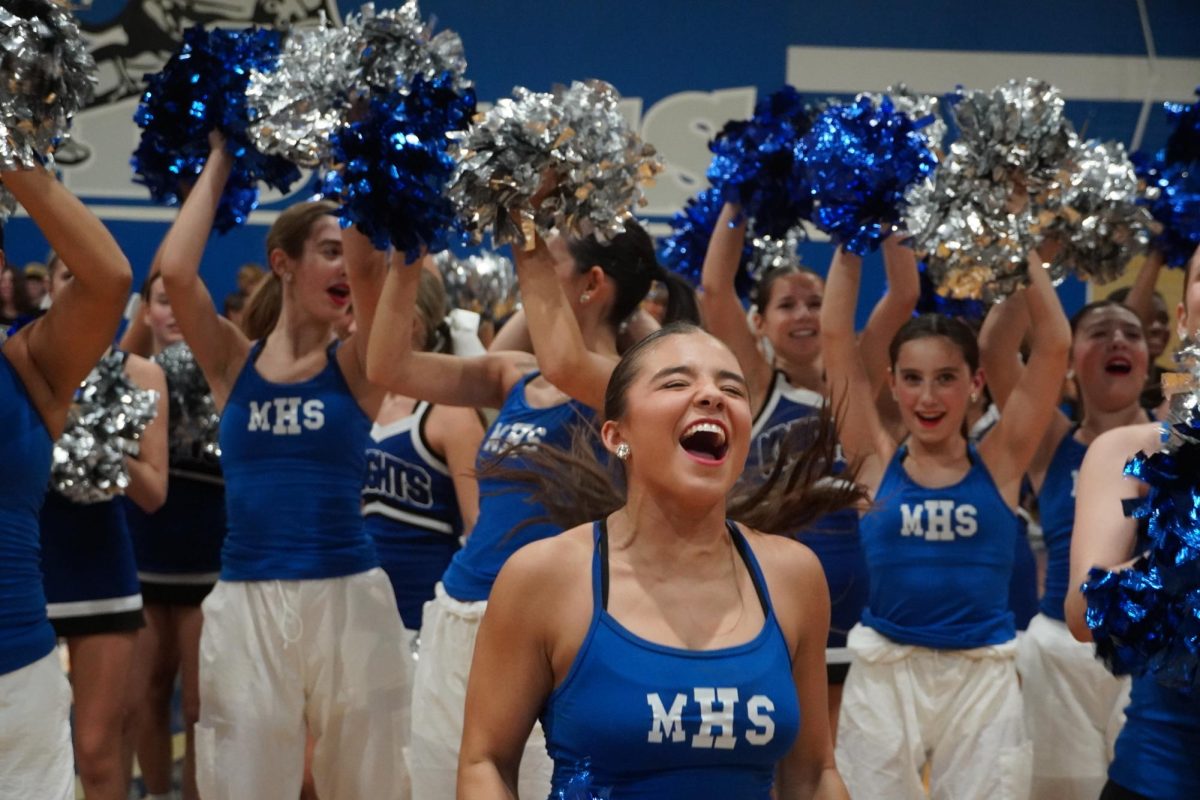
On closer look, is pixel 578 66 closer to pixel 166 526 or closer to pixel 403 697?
pixel 166 526

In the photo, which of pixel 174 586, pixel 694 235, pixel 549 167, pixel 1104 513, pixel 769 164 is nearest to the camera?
pixel 1104 513

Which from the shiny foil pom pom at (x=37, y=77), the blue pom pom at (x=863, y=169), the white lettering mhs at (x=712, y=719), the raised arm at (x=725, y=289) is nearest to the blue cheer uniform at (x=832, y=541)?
the raised arm at (x=725, y=289)

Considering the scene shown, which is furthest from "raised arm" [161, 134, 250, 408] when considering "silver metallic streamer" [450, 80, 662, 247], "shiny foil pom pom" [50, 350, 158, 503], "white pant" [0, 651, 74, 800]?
"white pant" [0, 651, 74, 800]

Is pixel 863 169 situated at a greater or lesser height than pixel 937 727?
greater

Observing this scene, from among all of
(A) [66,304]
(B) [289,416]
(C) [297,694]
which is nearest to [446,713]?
(C) [297,694]

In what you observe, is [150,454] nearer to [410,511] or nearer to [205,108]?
[410,511]

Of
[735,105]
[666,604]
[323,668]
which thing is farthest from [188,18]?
[666,604]

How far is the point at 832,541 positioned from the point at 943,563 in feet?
1.56

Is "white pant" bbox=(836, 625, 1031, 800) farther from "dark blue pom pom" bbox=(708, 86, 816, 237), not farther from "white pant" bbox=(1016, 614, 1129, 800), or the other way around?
"dark blue pom pom" bbox=(708, 86, 816, 237)

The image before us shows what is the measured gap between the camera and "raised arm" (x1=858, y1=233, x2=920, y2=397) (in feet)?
13.3

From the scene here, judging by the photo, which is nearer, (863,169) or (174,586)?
(863,169)

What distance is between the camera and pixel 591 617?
2303mm

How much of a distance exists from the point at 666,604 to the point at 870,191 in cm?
161

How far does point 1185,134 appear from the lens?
15.2 ft
